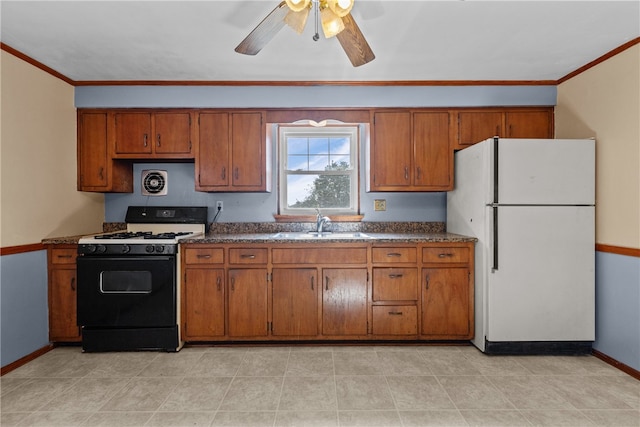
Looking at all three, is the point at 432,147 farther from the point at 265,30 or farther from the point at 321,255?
the point at 265,30

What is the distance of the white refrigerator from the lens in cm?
270

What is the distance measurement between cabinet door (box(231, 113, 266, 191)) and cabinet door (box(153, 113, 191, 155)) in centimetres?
44

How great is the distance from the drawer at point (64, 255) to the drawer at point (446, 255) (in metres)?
2.97

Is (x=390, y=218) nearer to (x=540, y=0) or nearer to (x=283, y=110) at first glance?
(x=283, y=110)

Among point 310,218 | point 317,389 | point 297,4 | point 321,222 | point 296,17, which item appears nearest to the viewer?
point 297,4

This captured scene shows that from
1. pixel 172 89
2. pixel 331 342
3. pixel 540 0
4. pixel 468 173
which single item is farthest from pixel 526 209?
pixel 172 89

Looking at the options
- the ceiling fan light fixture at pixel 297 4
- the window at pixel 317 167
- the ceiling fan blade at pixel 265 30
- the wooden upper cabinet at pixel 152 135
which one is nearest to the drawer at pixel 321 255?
the window at pixel 317 167

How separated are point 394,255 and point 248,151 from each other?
168 cm

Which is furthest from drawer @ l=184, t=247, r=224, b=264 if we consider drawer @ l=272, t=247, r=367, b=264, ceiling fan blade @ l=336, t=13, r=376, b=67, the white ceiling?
ceiling fan blade @ l=336, t=13, r=376, b=67

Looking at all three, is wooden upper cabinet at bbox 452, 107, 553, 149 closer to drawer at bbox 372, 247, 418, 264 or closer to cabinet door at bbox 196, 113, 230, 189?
drawer at bbox 372, 247, 418, 264

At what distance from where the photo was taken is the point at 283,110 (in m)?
3.35

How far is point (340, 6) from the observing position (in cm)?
167

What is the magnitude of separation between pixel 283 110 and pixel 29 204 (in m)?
2.25

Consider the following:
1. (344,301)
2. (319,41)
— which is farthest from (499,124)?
(344,301)
